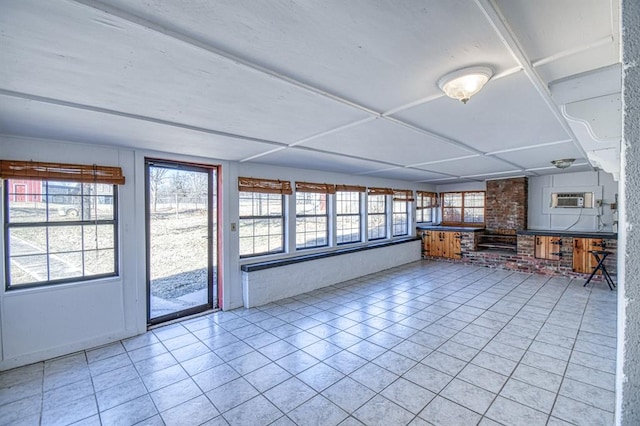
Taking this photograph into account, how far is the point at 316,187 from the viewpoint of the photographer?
5.67 meters

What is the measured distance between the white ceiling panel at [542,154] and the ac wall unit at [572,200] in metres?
2.68

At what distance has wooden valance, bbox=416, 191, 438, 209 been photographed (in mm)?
8798

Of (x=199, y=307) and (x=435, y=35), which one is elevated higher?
(x=435, y=35)

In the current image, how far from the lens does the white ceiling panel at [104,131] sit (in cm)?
221

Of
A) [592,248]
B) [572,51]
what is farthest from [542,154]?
[592,248]

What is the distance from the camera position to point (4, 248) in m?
2.87

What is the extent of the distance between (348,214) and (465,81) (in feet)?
16.4

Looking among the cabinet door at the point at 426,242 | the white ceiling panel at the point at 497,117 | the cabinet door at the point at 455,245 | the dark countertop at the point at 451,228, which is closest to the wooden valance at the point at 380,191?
the dark countertop at the point at 451,228

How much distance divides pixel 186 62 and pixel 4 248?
3026mm

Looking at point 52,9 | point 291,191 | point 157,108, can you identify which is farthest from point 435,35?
point 291,191

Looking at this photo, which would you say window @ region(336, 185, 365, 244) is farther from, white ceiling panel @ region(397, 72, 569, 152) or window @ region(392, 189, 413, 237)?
white ceiling panel @ region(397, 72, 569, 152)

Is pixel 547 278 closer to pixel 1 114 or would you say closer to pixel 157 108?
pixel 157 108

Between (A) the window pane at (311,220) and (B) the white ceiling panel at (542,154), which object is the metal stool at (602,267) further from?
(A) the window pane at (311,220)

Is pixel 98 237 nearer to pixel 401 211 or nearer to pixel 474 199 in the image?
pixel 401 211
